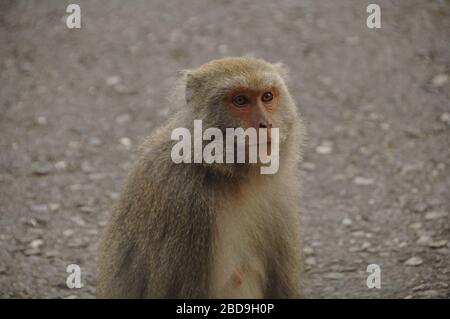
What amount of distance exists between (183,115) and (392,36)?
19.3 feet

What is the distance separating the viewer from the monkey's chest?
467cm

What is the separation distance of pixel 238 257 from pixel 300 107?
4364 mm

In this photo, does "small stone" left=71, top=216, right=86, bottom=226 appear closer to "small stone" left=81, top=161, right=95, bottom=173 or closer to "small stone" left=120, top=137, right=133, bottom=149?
"small stone" left=81, top=161, right=95, bottom=173

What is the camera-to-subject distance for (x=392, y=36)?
9961 millimetres

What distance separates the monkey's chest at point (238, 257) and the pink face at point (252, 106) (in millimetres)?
619

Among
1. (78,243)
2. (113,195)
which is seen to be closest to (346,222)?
(113,195)

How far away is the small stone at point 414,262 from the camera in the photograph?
6230 mm

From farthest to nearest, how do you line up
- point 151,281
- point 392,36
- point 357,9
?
point 357,9 < point 392,36 < point 151,281

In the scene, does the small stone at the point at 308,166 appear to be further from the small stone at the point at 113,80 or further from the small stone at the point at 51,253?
the small stone at the point at 113,80

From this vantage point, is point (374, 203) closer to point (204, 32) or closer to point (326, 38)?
point (326, 38)

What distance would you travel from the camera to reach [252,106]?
14.7ft

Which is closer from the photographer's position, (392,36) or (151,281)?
(151,281)
